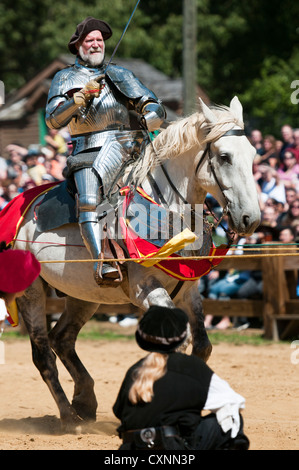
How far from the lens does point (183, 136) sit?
586cm

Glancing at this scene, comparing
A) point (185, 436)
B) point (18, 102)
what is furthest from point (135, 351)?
point (18, 102)

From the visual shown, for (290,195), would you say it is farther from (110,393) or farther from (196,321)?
(196,321)

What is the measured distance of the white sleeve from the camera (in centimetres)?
393

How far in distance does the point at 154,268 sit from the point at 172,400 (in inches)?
80.2

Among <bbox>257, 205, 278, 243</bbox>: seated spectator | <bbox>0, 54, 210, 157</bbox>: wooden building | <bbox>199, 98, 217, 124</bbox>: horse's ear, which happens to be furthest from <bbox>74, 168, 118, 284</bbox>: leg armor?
<bbox>0, 54, 210, 157</bbox>: wooden building

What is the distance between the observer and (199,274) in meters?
5.78

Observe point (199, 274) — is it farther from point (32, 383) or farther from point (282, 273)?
point (282, 273)

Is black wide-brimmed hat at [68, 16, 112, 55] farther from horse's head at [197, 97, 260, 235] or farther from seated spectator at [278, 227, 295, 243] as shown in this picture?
seated spectator at [278, 227, 295, 243]

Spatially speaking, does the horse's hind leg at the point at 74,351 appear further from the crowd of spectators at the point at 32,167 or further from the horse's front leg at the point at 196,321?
the crowd of spectators at the point at 32,167

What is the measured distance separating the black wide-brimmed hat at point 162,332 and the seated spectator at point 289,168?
7.96m

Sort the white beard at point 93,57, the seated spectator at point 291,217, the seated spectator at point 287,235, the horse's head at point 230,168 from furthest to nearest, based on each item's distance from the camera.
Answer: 1. the seated spectator at point 291,217
2. the seated spectator at point 287,235
3. the white beard at point 93,57
4. the horse's head at point 230,168

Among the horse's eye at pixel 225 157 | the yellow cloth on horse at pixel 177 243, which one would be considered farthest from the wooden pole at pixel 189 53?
the yellow cloth on horse at pixel 177 243

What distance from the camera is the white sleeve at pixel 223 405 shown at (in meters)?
3.93
